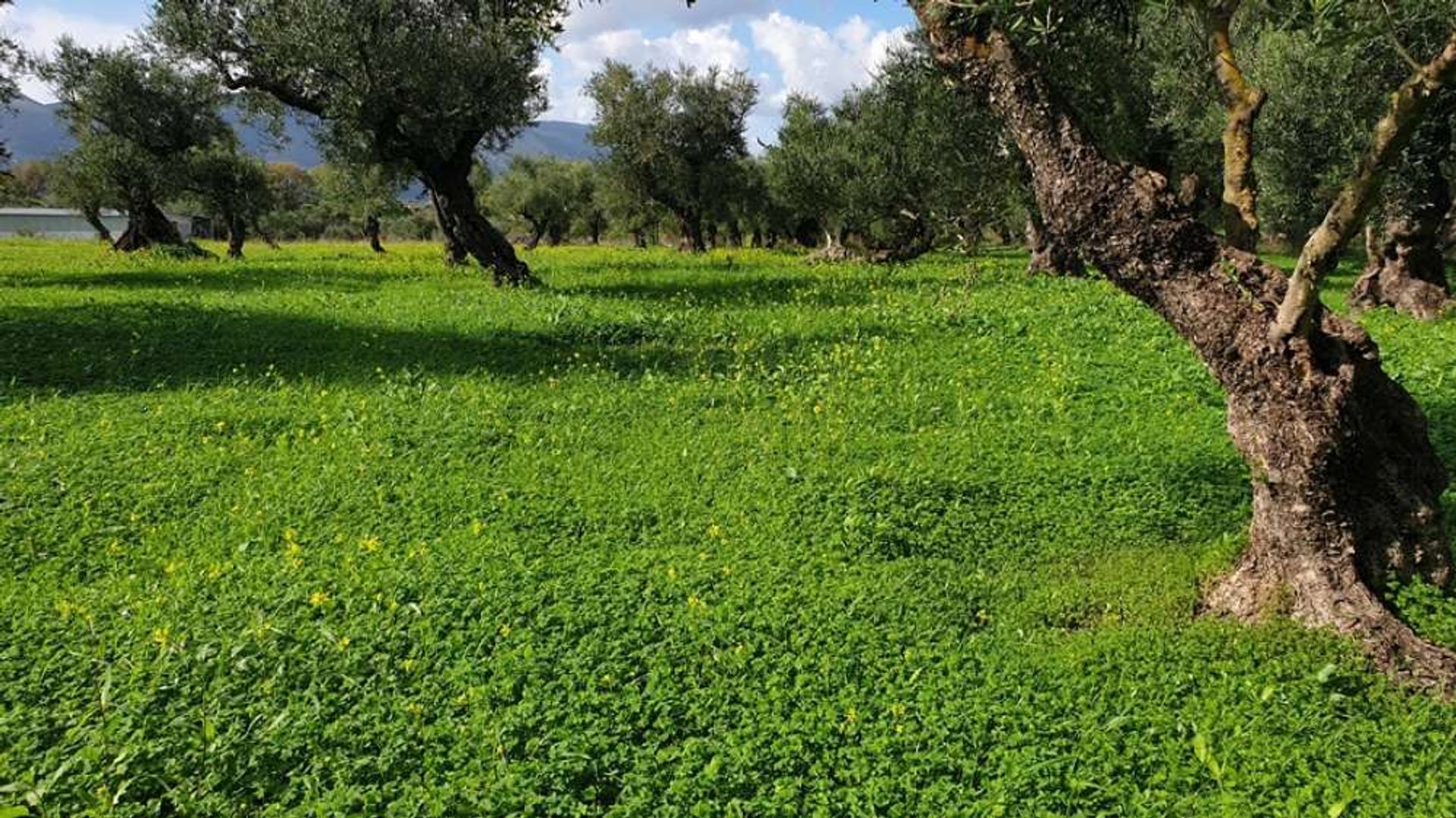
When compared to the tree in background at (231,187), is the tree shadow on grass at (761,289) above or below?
below

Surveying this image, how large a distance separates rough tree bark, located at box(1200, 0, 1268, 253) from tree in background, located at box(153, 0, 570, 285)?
52.0 ft

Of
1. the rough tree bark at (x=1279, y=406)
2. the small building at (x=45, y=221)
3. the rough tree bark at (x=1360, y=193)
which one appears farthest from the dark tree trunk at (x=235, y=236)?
the small building at (x=45, y=221)

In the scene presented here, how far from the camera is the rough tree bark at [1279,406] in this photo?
5.49 m

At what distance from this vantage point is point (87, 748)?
174 inches

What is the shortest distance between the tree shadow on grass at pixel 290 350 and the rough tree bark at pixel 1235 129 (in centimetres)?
737

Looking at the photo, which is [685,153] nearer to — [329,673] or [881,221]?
[881,221]

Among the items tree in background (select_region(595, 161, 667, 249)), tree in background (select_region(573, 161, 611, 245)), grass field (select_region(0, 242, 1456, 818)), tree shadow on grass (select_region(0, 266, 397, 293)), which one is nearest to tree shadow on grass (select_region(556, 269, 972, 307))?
tree shadow on grass (select_region(0, 266, 397, 293))

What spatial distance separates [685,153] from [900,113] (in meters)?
17.4

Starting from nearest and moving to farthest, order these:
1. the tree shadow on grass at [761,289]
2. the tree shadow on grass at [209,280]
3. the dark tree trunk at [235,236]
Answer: the tree shadow on grass at [761,289]
the tree shadow on grass at [209,280]
the dark tree trunk at [235,236]

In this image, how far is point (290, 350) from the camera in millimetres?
13609

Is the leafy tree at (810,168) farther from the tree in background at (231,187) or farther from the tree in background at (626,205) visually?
the tree in background at (231,187)

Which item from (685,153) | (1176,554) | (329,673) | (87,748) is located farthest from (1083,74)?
(685,153)

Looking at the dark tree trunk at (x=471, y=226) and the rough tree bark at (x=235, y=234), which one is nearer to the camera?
the dark tree trunk at (x=471, y=226)

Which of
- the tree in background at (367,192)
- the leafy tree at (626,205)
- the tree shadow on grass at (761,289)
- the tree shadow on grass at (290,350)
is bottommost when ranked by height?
the tree shadow on grass at (290,350)
